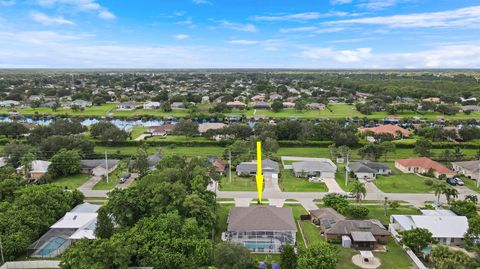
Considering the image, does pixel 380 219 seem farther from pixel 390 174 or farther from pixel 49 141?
pixel 49 141

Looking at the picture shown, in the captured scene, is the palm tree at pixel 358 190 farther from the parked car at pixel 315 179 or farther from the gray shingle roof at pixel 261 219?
the gray shingle roof at pixel 261 219

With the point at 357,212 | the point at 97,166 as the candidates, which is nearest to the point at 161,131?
the point at 97,166

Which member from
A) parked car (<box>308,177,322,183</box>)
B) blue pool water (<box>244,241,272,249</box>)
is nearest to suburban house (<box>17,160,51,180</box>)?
blue pool water (<box>244,241,272,249</box>)

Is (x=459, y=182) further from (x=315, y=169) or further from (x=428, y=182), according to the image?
(x=315, y=169)

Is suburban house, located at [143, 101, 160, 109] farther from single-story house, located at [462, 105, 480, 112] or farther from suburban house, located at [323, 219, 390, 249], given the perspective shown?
single-story house, located at [462, 105, 480, 112]

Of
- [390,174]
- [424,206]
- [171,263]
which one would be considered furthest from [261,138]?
[171,263]

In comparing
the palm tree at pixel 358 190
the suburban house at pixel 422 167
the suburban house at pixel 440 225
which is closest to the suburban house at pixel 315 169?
the palm tree at pixel 358 190
